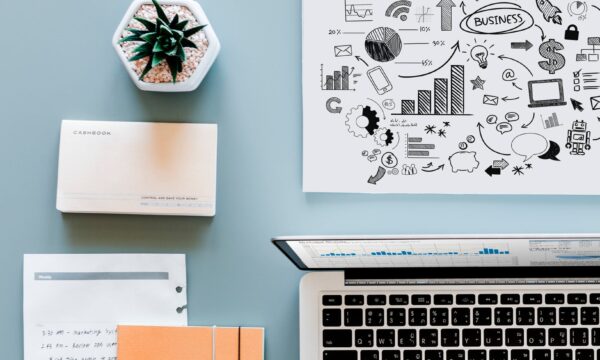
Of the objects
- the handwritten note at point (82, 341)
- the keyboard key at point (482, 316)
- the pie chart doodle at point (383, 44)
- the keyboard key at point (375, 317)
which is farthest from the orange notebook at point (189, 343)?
the pie chart doodle at point (383, 44)

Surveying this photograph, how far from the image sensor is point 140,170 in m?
0.69

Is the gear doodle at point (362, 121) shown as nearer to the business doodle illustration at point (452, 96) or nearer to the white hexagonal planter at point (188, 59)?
the business doodle illustration at point (452, 96)

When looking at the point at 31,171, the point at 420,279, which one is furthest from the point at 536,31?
the point at 31,171

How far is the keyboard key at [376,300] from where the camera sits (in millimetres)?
634

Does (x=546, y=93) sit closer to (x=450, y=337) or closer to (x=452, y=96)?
(x=452, y=96)

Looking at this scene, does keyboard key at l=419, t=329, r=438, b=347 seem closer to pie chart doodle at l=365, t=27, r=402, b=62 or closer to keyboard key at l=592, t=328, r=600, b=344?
keyboard key at l=592, t=328, r=600, b=344

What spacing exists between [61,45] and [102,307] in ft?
0.98

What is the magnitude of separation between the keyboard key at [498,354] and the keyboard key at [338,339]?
142mm

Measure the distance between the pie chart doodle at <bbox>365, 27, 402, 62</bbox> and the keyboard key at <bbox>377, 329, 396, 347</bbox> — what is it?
29cm

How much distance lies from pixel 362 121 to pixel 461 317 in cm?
23

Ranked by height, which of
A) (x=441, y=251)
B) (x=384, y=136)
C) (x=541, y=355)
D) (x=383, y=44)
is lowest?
(x=541, y=355)

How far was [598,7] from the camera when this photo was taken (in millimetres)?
686

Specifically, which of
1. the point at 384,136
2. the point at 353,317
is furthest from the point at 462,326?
the point at 384,136

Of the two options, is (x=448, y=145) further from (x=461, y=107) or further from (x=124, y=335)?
(x=124, y=335)
